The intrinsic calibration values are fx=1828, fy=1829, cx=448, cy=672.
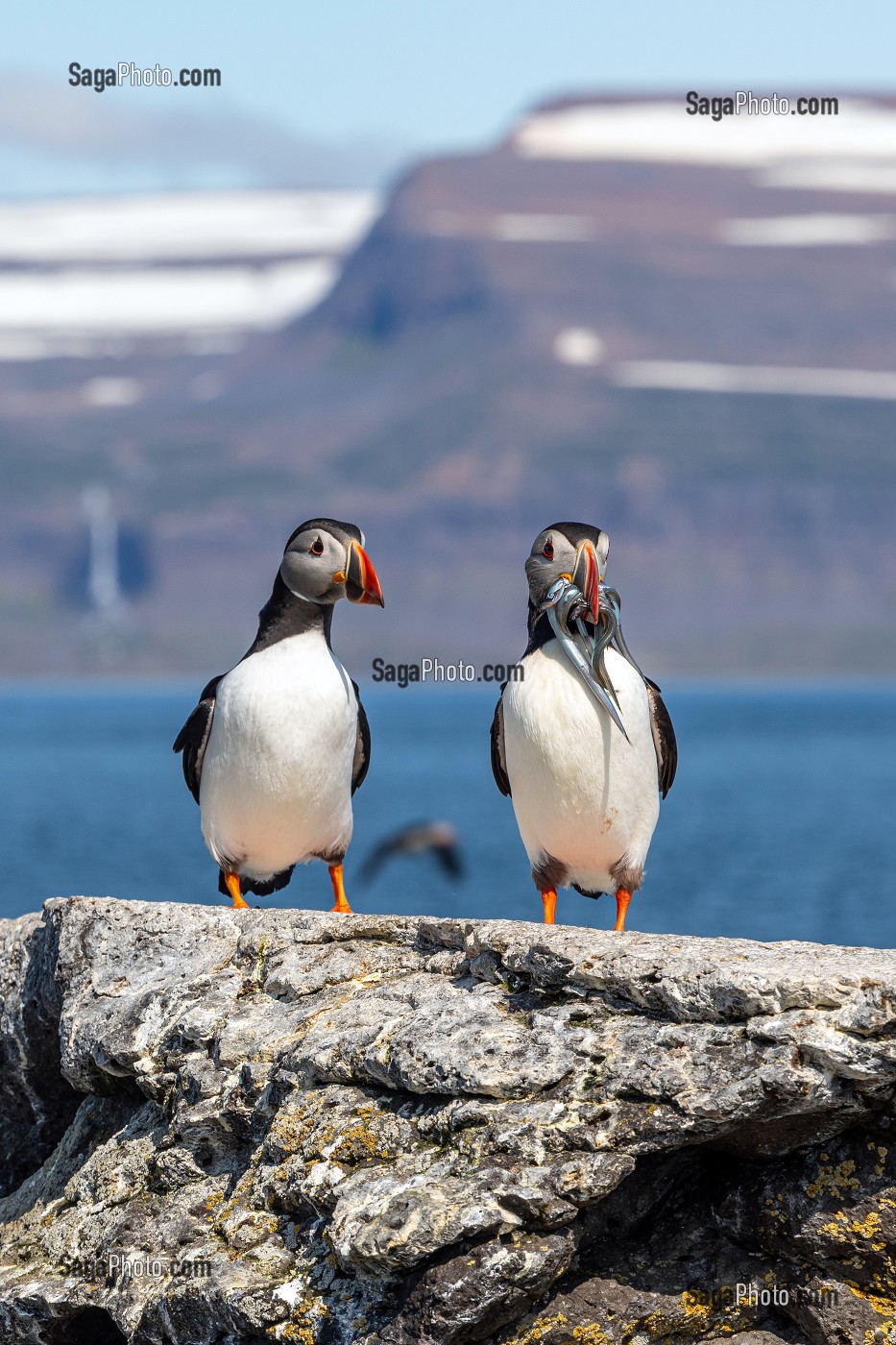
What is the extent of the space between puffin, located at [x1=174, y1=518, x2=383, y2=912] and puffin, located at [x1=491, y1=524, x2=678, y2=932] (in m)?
1.23

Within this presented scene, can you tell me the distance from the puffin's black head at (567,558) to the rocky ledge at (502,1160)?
248 cm

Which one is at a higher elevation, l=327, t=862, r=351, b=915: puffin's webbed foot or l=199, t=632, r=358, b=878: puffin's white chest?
l=199, t=632, r=358, b=878: puffin's white chest

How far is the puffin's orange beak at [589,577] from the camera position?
36.9 feet

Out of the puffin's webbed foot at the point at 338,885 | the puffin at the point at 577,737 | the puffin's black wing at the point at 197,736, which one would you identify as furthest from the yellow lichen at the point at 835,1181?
the puffin's black wing at the point at 197,736

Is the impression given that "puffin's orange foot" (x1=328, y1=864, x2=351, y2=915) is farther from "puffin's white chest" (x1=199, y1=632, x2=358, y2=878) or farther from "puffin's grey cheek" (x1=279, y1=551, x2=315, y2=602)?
"puffin's grey cheek" (x1=279, y1=551, x2=315, y2=602)

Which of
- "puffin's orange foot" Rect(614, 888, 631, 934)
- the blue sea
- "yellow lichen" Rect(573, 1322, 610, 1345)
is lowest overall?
the blue sea

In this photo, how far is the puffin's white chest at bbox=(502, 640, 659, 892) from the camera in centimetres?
1157

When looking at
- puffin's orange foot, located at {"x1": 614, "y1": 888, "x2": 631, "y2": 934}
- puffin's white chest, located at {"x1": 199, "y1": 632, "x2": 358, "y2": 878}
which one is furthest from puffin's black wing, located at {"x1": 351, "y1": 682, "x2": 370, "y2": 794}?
puffin's orange foot, located at {"x1": 614, "y1": 888, "x2": 631, "y2": 934}

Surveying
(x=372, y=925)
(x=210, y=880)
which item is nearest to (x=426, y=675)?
(x=372, y=925)

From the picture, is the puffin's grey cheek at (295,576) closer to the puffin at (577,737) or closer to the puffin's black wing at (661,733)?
the puffin at (577,737)

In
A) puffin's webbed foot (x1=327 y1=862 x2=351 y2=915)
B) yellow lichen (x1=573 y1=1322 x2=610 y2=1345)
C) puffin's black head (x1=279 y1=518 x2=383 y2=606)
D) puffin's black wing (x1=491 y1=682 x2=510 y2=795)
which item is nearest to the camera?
yellow lichen (x1=573 y1=1322 x2=610 y2=1345)

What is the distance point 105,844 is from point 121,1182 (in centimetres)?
8776

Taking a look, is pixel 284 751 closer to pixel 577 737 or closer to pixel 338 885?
pixel 338 885

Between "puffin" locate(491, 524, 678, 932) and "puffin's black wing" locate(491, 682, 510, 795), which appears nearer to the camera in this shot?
"puffin" locate(491, 524, 678, 932)
